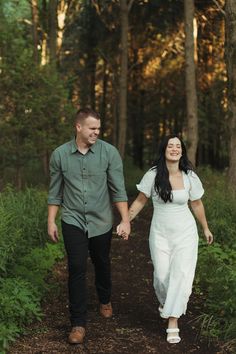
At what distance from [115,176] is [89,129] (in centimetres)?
57

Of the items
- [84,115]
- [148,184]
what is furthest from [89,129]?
[148,184]

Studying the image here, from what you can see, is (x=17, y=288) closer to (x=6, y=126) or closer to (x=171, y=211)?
(x=171, y=211)

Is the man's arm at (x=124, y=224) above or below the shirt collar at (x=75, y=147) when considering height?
below

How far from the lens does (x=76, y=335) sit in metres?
5.13

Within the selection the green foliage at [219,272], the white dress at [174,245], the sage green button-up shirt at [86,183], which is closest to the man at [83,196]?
the sage green button-up shirt at [86,183]

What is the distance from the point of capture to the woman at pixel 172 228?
5289 mm

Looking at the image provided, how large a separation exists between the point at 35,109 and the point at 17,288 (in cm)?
840

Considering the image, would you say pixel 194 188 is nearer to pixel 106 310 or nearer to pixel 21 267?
pixel 106 310

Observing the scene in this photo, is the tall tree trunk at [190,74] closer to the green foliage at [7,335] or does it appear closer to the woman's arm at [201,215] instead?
the woman's arm at [201,215]

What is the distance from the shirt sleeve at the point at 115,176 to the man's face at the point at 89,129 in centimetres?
29

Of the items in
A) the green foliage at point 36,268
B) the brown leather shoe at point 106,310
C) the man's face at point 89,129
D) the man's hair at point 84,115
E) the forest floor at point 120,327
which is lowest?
the forest floor at point 120,327

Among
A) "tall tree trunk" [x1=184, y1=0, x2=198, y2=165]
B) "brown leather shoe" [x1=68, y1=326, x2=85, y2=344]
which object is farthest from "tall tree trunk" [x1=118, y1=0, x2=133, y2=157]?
"brown leather shoe" [x1=68, y1=326, x2=85, y2=344]

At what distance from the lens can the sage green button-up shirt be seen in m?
5.38

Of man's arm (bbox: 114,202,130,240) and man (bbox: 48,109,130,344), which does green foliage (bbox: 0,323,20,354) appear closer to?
man (bbox: 48,109,130,344)
